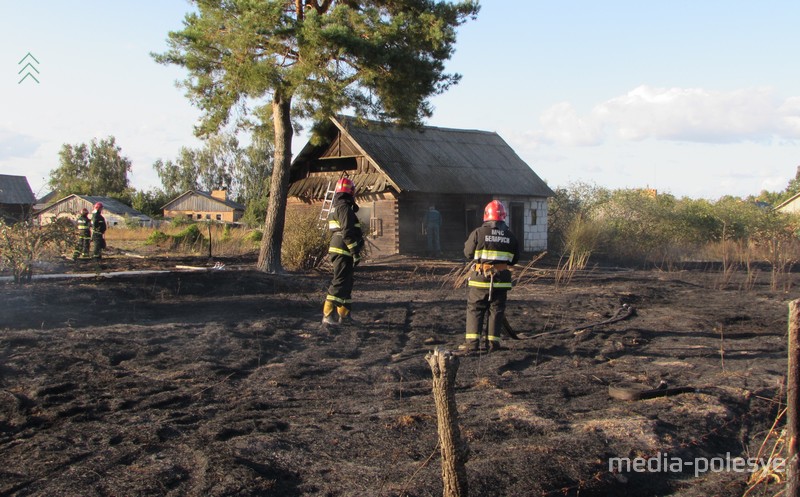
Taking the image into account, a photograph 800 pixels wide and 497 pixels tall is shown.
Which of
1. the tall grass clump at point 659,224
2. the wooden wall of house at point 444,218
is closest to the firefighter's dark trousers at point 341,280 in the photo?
the wooden wall of house at point 444,218

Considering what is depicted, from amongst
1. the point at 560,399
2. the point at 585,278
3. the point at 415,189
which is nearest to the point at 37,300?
the point at 560,399

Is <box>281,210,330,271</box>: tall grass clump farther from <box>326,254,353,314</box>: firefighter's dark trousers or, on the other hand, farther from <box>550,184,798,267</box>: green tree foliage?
<box>550,184,798,267</box>: green tree foliage

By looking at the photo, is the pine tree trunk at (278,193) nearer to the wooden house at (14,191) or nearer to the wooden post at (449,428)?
the wooden post at (449,428)

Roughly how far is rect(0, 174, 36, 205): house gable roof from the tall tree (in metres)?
28.7

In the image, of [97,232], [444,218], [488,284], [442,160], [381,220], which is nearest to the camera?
[488,284]

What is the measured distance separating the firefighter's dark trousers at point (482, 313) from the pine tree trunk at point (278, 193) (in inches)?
376

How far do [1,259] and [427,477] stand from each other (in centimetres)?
1067

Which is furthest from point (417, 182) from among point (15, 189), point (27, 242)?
point (15, 189)

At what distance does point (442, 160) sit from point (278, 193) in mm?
12553

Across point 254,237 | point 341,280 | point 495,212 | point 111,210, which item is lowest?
point 341,280

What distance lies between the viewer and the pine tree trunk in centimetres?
1755

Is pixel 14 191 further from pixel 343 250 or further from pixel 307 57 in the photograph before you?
pixel 343 250

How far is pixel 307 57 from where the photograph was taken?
51.2 ft

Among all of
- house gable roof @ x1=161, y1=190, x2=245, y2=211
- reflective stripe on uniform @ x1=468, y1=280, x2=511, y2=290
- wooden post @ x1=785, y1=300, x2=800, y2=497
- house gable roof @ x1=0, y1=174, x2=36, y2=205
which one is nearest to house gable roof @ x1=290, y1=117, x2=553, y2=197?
reflective stripe on uniform @ x1=468, y1=280, x2=511, y2=290
